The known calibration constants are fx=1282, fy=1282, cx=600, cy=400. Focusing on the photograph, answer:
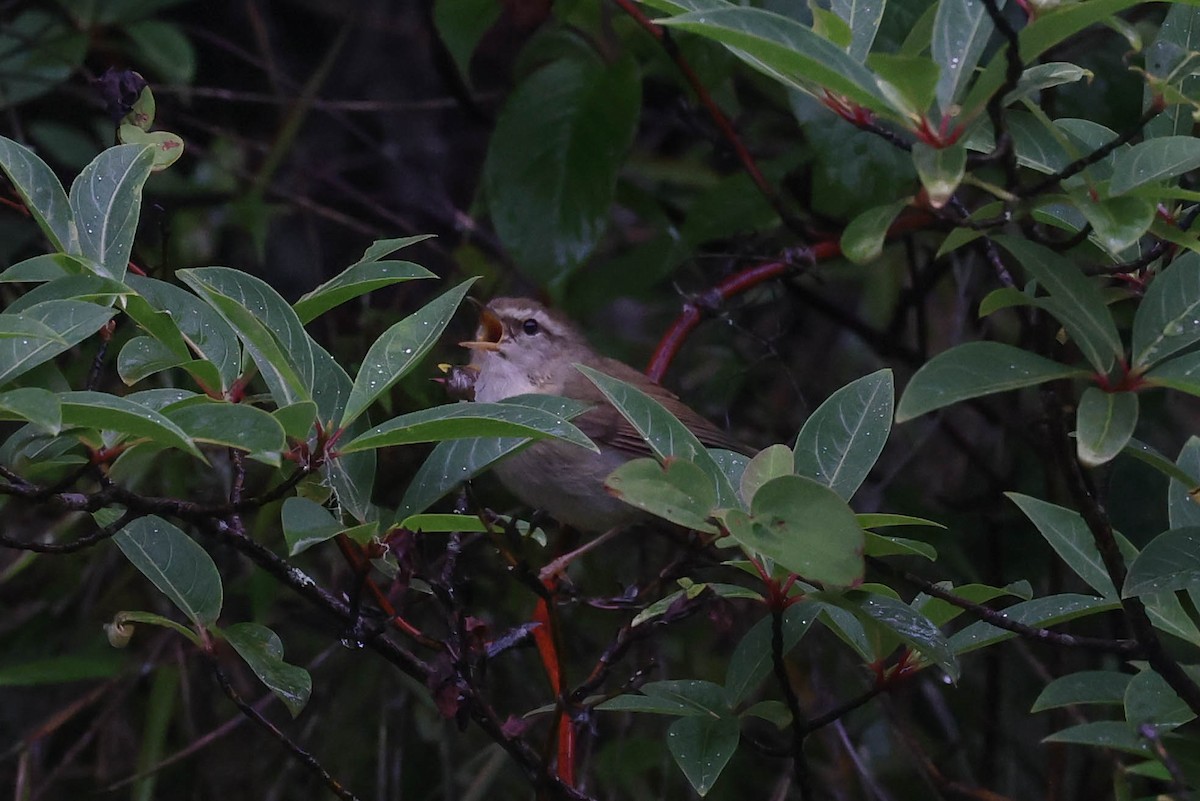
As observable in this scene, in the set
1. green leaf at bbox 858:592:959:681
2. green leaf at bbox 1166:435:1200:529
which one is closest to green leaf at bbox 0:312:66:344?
green leaf at bbox 858:592:959:681

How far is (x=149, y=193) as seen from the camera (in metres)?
4.36

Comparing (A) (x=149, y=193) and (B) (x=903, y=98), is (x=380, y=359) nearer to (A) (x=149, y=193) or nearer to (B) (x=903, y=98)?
(B) (x=903, y=98)

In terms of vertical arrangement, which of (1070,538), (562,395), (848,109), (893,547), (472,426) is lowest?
(562,395)

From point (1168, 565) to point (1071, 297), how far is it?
0.40 m

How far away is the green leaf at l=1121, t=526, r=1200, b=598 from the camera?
1632 millimetres

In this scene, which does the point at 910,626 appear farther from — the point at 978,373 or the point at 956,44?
the point at 956,44

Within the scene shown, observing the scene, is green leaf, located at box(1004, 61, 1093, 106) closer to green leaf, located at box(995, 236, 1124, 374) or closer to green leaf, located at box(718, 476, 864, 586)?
green leaf, located at box(995, 236, 1124, 374)

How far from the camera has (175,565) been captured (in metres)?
1.92

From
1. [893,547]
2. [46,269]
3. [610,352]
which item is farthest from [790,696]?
[610,352]

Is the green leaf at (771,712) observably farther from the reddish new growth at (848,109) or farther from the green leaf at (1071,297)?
the reddish new growth at (848,109)

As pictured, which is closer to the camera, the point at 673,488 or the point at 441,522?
the point at 673,488

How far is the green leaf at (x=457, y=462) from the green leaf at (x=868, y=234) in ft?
1.30

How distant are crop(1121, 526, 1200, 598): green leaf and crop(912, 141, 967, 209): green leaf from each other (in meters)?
0.57

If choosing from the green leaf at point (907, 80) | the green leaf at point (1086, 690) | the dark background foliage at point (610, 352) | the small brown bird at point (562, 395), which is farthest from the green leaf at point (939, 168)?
the dark background foliage at point (610, 352)
